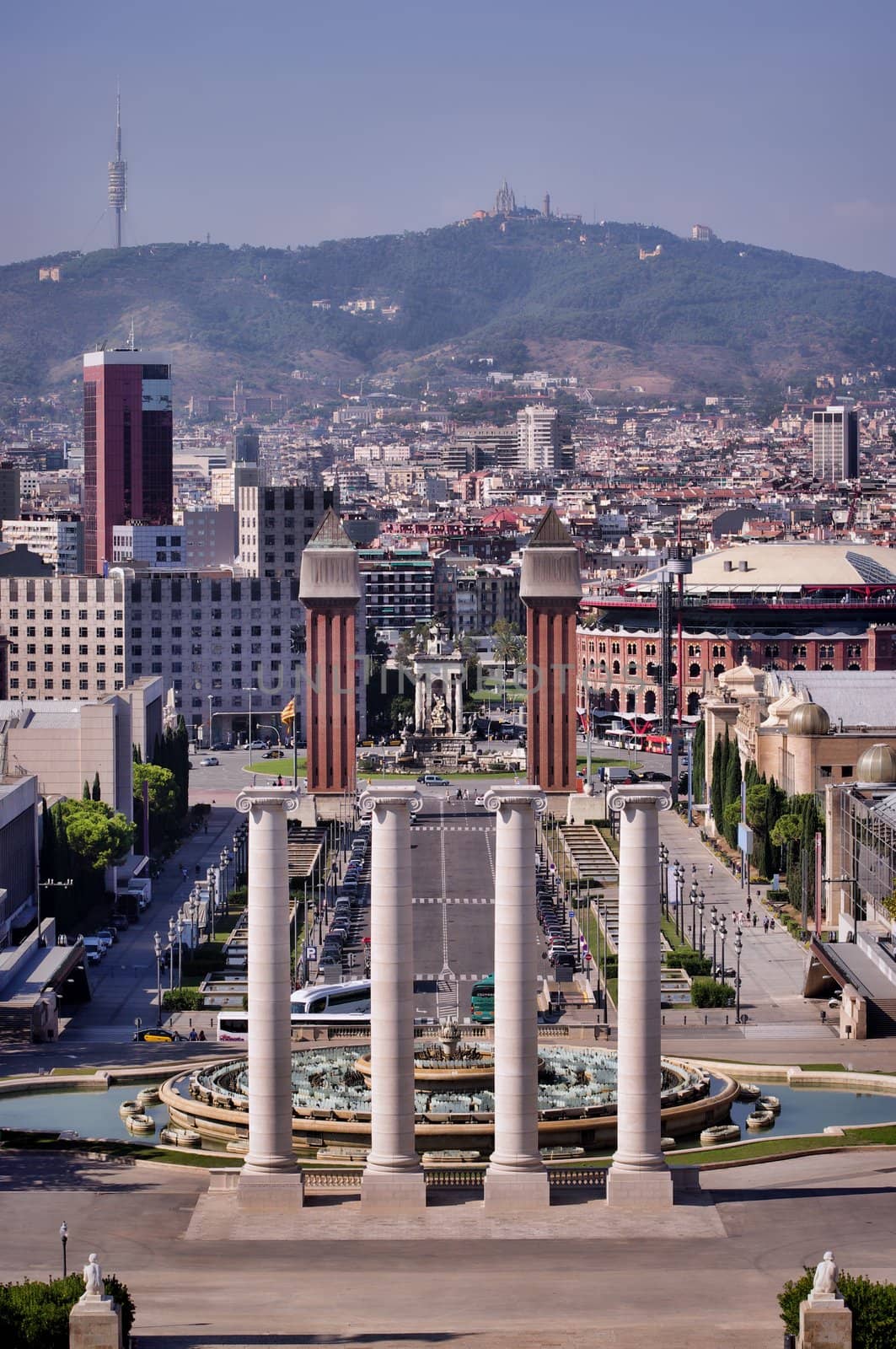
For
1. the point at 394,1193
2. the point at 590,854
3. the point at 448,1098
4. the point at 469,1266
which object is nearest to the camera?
the point at 469,1266

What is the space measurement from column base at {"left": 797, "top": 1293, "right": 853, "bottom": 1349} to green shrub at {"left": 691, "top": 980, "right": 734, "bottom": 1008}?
4527cm

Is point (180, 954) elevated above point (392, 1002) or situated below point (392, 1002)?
below

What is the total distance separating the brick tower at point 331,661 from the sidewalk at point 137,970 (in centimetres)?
1352

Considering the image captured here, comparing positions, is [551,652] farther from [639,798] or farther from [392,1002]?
[392,1002]

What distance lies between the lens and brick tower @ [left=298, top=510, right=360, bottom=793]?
484ft

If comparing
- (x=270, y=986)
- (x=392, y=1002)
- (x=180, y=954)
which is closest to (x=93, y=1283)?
(x=270, y=986)

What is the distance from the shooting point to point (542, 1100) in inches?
2544

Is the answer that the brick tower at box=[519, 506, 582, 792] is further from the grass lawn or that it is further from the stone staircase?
the grass lawn

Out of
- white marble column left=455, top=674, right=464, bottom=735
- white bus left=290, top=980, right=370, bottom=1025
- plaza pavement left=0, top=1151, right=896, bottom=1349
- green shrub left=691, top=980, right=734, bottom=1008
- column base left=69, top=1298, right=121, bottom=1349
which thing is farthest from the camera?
white marble column left=455, top=674, right=464, bottom=735

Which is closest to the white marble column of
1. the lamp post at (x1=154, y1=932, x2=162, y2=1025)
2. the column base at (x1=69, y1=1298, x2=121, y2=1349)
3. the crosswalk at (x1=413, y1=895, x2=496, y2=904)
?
the crosswalk at (x1=413, y1=895, x2=496, y2=904)

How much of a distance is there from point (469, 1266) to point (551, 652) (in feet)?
320

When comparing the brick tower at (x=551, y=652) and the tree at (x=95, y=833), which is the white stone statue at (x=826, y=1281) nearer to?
the tree at (x=95, y=833)

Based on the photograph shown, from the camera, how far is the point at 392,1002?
53.5 metres

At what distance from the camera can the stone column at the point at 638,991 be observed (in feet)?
175
